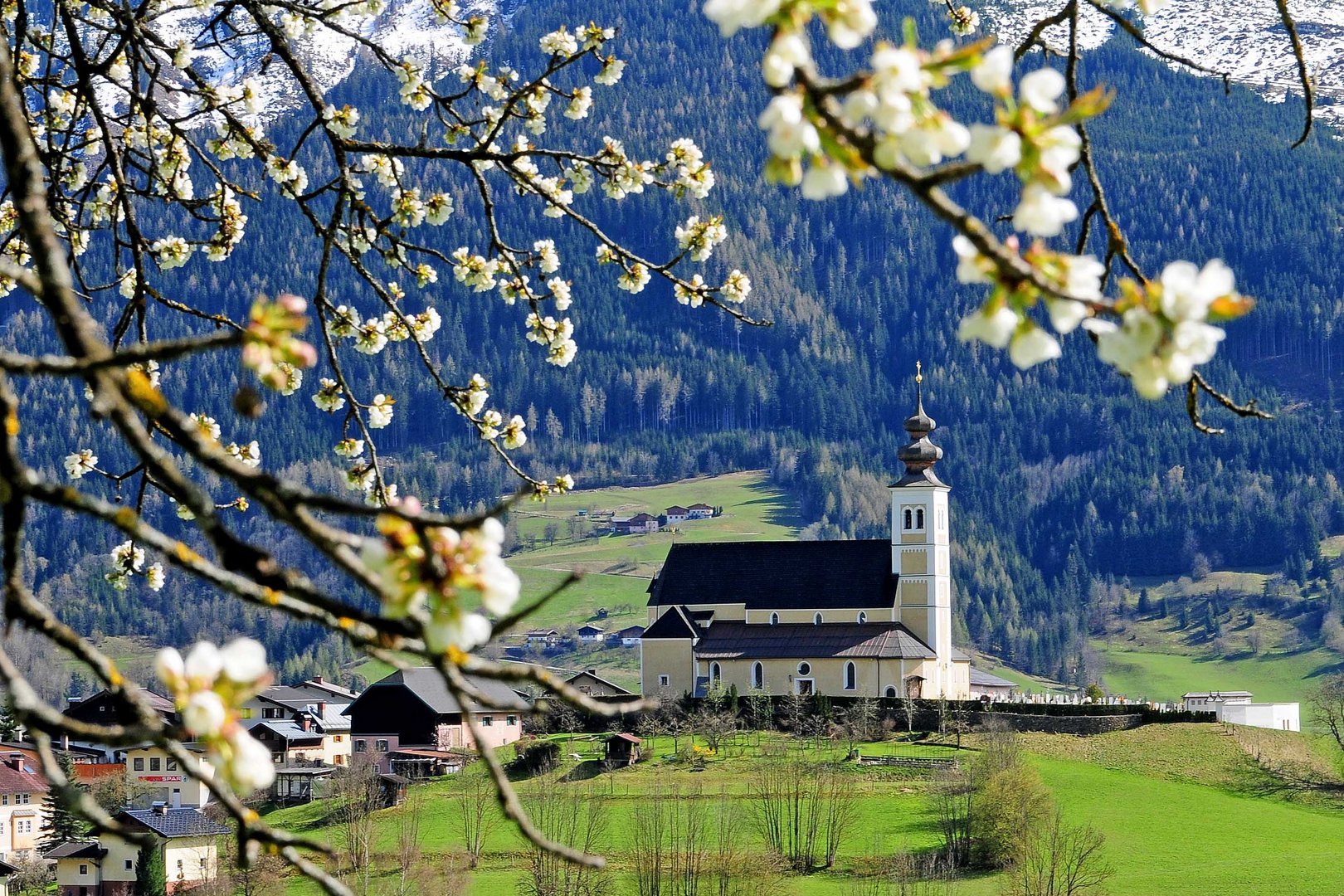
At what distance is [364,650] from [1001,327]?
1.02 m

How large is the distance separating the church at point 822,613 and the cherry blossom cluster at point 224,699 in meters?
74.1

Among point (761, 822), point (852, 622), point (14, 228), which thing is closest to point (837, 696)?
point (852, 622)

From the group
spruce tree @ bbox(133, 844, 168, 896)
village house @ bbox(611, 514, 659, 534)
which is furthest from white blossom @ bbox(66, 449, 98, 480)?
village house @ bbox(611, 514, 659, 534)

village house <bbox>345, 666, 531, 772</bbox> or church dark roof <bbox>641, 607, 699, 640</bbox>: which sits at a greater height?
church dark roof <bbox>641, 607, 699, 640</bbox>

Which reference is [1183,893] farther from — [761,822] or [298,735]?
[298,735]

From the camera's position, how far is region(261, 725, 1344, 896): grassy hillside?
48562 millimetres

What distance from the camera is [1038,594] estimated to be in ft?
598

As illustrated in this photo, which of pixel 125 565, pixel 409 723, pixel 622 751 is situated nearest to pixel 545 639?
pixel 409 723

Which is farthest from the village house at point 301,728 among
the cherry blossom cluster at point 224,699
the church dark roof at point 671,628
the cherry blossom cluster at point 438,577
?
the cherry blossom cluster at point 438,577

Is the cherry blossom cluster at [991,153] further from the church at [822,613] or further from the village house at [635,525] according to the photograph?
the village house at [635,525]

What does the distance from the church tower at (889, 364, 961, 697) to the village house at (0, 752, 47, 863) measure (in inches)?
1466

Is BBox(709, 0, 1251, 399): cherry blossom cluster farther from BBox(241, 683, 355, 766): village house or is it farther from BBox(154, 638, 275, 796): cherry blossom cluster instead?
BBox(241, 683, 355, 766): village house

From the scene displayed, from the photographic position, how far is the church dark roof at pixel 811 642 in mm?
76688

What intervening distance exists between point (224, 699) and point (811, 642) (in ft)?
252
